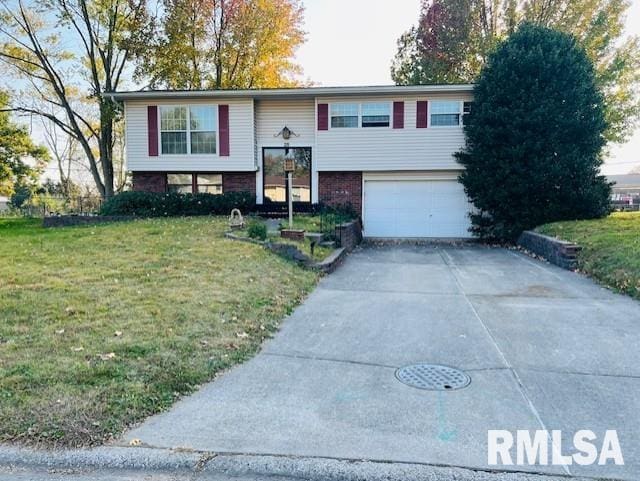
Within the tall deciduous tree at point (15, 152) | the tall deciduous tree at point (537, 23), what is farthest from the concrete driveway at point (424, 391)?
the tall deciduous tree at point (15, 152)

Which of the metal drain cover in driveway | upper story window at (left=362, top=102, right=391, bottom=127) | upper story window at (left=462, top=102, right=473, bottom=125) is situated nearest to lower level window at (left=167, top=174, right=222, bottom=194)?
upper story window at (left=362, top=102, right=391, bottom=127)

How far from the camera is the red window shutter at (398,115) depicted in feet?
51.3

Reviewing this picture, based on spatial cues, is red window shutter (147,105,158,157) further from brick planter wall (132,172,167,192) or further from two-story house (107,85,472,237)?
brick planter wall (132,172,167,192)

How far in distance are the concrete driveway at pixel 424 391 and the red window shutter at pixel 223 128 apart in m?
10.3

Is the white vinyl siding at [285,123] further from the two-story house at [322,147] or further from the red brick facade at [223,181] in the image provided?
the red brick facade at [223,181]

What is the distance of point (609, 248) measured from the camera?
9273 mm

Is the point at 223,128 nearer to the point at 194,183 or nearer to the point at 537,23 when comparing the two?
the point at 194,183

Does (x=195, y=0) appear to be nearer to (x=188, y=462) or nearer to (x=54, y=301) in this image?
(x=54, y=301)

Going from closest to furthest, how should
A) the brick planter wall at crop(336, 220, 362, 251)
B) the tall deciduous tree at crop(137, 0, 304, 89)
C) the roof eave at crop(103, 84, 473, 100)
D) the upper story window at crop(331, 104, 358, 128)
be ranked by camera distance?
the brick planter wall at crop(336, 220, 362, 251), the roof eave at crop(103, 84, 473, 100), the upper story window at crop(331, 104, 358, 128), the tall deciduous tree at crop(137, 0, 304, 89)

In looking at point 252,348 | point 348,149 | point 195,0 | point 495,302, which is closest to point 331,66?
point 195,0

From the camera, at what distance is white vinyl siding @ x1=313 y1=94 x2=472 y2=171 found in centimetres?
1557

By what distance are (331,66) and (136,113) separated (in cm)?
1398

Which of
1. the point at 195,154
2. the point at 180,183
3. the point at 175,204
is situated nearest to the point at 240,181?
the point at 195,154
